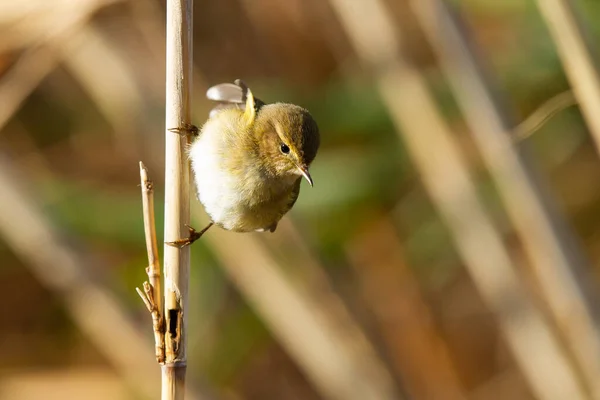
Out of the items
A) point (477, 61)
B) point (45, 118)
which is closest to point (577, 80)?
point (477, 61)

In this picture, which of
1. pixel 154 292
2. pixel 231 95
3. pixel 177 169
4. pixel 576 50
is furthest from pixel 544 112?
pixel 154 292

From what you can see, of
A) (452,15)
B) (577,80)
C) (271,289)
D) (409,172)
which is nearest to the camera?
(577,80)

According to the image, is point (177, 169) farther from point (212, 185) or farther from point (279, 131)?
point (279, 131)

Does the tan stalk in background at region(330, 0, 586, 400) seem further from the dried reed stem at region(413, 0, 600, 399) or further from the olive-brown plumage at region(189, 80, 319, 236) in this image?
the olive-brown plumage at region(189, 80, 319, 236)

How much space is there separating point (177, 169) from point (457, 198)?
1111mm

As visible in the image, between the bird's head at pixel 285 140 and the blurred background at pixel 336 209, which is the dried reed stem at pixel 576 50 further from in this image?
the bird's head at pixel 285 140

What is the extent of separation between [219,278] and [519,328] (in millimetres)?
992

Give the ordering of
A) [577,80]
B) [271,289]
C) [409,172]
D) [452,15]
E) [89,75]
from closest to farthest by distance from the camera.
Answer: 1. [577,80]
2. [452,15]
3. [271,289]
4. [89,75]
5. [409,172]

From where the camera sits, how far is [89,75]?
2396 millimetres

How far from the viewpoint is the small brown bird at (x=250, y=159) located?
5.43 ft

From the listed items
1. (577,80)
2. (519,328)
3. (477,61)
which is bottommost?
(519,328)

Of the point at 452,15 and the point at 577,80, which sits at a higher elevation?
the point at 452,15

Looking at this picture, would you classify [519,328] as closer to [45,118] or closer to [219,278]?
[219,278]

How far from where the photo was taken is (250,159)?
1.74 m
